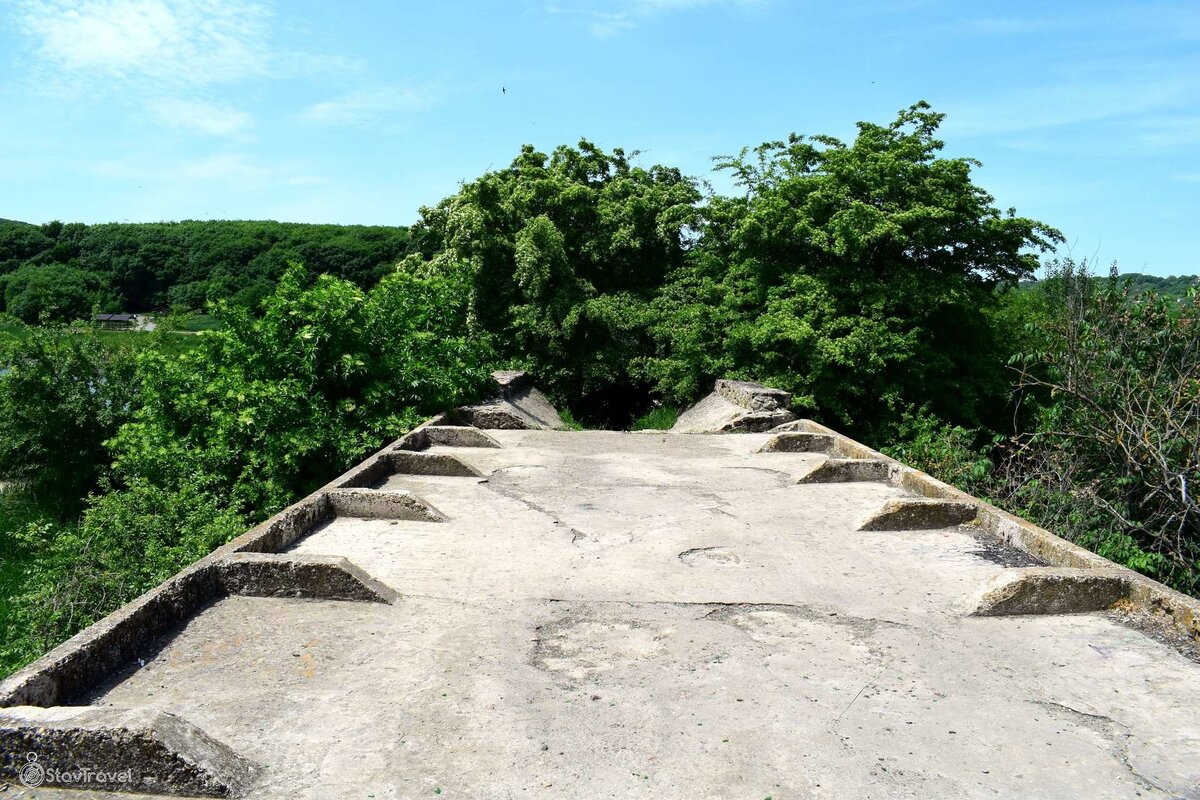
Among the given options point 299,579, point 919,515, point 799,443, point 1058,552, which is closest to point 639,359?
point 799,443

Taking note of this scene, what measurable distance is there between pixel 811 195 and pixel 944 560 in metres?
10.2

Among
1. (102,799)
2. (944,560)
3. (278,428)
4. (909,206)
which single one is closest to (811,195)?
(909,206)

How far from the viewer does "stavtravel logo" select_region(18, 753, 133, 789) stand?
9.45ft

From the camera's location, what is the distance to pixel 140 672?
3.78 metres

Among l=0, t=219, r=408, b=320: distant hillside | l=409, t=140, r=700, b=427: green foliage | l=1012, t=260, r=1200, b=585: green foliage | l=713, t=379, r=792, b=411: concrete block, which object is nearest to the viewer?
l=1012, t=260, r=1200, b=585: green foliage

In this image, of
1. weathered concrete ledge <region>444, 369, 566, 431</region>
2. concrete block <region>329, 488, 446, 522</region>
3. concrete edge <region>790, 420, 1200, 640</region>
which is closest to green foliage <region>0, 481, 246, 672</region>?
concrete block <region>329, 488, 446, 522</region>

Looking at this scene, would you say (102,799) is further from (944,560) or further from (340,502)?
(944,560)

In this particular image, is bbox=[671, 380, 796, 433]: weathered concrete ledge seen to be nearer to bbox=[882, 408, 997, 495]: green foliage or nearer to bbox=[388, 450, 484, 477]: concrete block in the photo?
bbox=[882, 408, 997, 495]: green foliage

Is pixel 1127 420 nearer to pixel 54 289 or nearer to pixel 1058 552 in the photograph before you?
pixel 1058 552

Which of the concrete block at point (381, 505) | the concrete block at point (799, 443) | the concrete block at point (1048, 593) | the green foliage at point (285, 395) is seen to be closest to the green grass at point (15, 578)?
the green foliage at point (285, 395)

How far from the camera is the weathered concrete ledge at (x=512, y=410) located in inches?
449

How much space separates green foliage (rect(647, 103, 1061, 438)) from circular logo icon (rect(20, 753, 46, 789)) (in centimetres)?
1208

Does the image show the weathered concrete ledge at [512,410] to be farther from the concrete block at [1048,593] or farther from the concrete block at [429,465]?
Result: the concrete block at [1048,593]

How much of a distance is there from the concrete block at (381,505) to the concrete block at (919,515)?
2.97 metres
